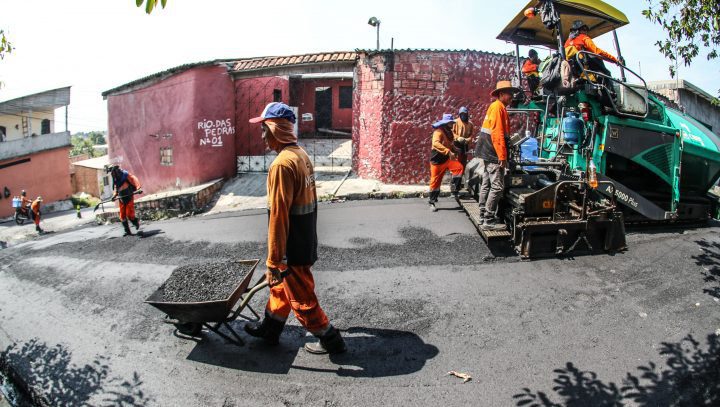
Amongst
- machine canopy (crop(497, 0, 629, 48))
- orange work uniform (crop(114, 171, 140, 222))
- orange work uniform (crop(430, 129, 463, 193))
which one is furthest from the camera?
orange work uniform (crop(114, 171, 140, 222))

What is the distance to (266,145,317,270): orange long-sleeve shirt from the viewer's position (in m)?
3.38

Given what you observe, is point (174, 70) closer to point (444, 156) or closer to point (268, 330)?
point (444, 156)

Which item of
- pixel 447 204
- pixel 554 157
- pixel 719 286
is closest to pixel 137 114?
pixel 447 204

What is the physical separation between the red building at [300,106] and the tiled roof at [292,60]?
3cm

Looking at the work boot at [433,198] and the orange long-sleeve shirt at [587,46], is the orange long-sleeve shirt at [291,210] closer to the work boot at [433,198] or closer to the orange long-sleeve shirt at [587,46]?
the orange long-sleeve shirt at [587,46]

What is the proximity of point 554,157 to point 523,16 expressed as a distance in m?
2.29

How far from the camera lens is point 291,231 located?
3.55 meters

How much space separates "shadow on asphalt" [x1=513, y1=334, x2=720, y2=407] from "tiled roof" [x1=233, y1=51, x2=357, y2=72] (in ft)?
30.1

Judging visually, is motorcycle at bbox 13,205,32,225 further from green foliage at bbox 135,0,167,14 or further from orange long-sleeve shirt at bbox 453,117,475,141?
green foliage at bbox 135,0,167,14

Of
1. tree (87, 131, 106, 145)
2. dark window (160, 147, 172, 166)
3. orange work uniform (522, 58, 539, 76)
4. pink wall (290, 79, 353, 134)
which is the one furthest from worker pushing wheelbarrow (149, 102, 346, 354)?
tree (87, 131, 106, 145)

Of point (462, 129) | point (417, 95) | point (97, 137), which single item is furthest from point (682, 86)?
point (97, 137)

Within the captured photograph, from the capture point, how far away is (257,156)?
43.7 feet

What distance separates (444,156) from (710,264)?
3953 millimetres

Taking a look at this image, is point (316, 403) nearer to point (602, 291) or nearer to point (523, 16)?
point (602, 291)
